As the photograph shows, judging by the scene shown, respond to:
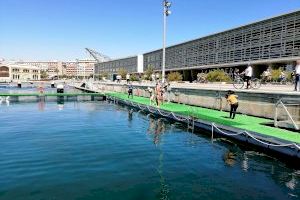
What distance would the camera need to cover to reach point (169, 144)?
56.3ft

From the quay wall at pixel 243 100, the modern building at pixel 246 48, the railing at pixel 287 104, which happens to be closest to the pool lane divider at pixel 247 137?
the railing at pixel 287 104

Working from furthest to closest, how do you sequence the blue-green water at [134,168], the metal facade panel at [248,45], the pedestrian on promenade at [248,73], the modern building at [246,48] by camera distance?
the modern building at [246,48], the metal facade panel at [248,45], the pedestrian on promenade at [248,73], the blue-green water at [134,168]

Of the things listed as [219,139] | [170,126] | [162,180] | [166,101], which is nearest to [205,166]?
[162,180]

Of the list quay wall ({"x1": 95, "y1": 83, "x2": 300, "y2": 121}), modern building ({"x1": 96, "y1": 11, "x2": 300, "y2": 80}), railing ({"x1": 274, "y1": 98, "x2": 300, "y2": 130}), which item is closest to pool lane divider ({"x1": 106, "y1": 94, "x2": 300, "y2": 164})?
railing ({"x1": 274, "y1": 98, "x2": 300, "y2": 130})

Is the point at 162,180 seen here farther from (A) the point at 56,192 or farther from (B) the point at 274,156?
(B) the point at 274,156

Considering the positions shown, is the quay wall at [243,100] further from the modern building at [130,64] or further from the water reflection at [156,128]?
the modern building at [130,64]

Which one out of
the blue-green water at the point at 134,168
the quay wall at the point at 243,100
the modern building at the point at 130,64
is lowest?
the blue-green water at the point at 134,168

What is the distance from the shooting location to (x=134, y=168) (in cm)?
1252

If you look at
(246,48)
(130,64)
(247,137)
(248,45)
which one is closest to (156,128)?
(247,137)

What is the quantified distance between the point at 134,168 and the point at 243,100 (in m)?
12.6

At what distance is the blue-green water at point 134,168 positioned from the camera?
9.96m

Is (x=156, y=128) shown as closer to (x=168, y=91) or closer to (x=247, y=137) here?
(x=247, y=137)

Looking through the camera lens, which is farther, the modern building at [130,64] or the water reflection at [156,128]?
the modern building at [130,64]

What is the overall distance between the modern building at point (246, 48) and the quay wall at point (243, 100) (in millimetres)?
44044
